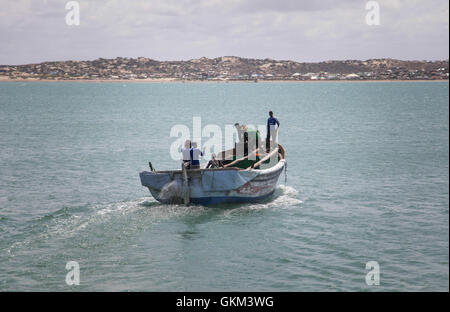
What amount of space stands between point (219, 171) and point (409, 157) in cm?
1954

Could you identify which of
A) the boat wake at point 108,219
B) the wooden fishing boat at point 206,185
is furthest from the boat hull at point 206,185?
the boat wake at point 108,219

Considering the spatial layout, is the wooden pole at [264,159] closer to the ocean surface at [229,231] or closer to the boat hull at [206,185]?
the boat hull at [206,185]

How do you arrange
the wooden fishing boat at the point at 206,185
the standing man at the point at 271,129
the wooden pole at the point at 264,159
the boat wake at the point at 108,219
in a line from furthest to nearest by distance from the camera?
the standing man at the point at 271,129 → the wooden pole at the point at 264,159 → the wooden fishing boat at the point at 206,185 → the boat wake at the point at 108,219

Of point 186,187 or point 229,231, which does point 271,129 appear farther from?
point 229,231

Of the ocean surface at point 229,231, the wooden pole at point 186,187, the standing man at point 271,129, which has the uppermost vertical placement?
the standing man at point 271,129

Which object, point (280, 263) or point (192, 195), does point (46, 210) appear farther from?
point (280, 263)

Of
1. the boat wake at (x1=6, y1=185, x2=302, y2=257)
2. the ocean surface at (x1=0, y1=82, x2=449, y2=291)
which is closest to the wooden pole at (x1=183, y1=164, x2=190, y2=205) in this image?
the boat wake at (x1=6, y1=185, x2=302, y2=257)

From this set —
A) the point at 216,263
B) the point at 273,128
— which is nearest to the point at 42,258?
the point at 216,263

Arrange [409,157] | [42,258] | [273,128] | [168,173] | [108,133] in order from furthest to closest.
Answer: [108,133]
[409,157]
[273,128]
[168,173]
[42,258]

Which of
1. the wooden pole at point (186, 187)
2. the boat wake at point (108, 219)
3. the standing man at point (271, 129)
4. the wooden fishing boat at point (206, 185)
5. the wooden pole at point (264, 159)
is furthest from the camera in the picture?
the standing man at point (271, 129)

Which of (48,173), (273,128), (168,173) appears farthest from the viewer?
(48,173)

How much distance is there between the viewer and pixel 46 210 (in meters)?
19.1

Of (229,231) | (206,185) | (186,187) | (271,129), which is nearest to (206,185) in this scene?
(206,185)

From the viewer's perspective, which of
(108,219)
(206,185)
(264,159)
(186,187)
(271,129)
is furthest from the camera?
(271,129)
